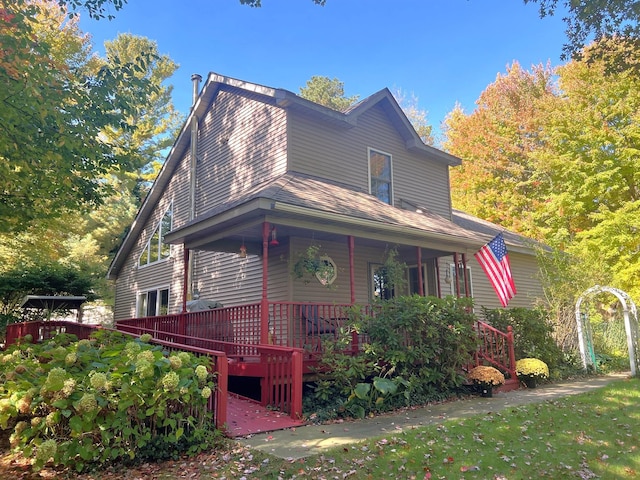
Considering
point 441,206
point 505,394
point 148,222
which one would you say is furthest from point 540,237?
point 148,222

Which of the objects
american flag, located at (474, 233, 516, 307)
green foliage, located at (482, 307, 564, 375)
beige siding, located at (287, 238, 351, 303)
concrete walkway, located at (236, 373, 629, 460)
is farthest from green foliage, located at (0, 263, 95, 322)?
green foliage, located at (482, 307, 564, 375)

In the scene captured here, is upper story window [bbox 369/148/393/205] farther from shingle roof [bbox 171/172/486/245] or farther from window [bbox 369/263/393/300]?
window [bbox 369/263/393/300]

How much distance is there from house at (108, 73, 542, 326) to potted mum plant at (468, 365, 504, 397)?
107 inches

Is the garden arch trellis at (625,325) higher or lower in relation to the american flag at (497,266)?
lower

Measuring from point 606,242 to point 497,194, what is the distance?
8590 millimetres

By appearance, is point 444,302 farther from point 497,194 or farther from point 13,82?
point 497,194

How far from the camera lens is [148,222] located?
666 inches

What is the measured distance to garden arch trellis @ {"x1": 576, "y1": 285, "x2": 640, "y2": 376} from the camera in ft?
34.4

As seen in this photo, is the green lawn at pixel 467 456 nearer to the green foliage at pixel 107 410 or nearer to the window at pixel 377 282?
the green foliage at pixel 107 410

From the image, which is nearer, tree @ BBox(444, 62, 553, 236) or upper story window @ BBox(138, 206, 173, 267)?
upper story window @ BBox(138, 206, 173, 267)

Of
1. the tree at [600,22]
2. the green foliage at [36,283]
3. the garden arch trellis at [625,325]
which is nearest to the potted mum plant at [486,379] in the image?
the garden arch trellis at [625,325]

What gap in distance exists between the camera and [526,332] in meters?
10.4

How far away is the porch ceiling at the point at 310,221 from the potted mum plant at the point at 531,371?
10.2ft

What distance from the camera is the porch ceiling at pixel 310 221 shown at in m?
8.18
